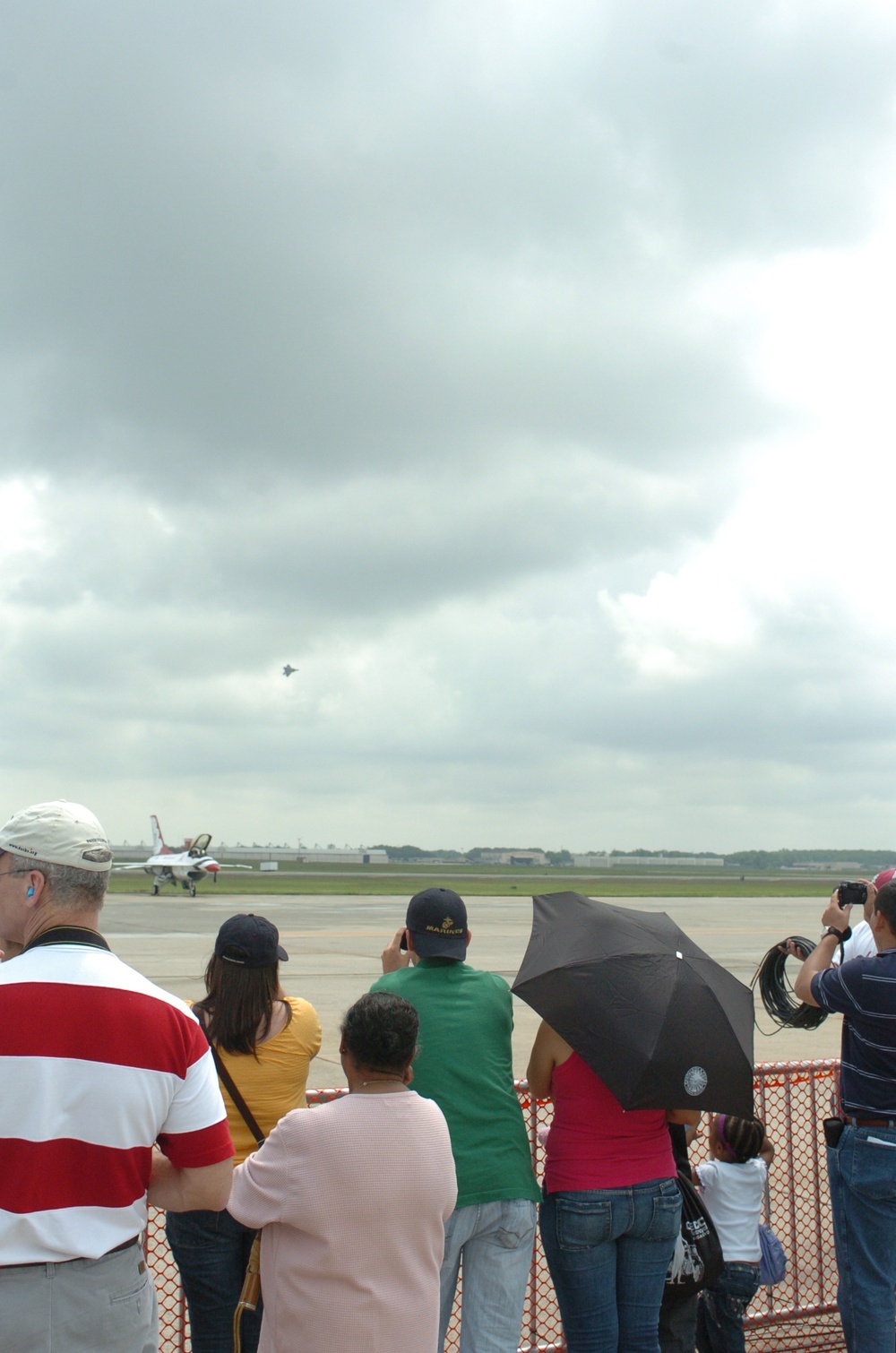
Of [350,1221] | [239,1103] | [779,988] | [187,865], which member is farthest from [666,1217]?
[187,865]

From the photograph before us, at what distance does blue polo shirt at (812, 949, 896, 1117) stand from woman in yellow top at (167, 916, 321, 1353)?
224cm

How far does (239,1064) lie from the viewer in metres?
3.73

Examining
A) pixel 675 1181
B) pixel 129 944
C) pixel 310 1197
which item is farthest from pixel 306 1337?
pixel 129 944

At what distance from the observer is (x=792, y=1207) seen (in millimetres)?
5898

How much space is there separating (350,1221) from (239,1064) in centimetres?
105

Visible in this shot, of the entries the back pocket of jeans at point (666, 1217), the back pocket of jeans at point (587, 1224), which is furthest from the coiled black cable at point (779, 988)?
the back pocket of jeans at point (587, 1224)

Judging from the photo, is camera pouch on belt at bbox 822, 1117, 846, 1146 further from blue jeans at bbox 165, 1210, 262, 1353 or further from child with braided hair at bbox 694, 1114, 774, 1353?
blue jeans at bbox 165, 1210, 262, 1353

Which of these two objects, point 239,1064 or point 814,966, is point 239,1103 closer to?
point 239,1064

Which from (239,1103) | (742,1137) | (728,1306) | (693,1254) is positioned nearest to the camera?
(239,1103)

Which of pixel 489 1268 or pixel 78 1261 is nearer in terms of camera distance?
pixel 78 1261

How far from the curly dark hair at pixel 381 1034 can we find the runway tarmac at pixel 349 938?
7961 mm

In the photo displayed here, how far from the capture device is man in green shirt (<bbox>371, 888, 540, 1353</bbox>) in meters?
3.66

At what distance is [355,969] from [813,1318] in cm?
1468

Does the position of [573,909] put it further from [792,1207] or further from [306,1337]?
[792,1207]
